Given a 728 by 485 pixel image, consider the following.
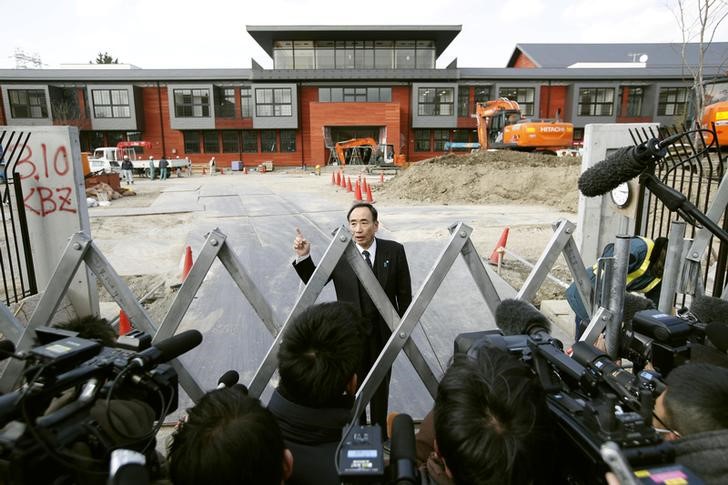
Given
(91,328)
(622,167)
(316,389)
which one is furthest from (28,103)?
(622,167)

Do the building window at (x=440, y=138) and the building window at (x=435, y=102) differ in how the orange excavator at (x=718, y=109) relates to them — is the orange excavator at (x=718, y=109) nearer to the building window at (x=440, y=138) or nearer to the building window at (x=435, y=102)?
the building window at (x=435, y=102)

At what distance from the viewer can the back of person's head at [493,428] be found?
1186mm

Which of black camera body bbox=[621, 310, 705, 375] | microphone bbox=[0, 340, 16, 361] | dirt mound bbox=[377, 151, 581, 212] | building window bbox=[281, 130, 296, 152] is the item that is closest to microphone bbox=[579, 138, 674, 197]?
black camera body bbox=[621, 310, 705, 375]

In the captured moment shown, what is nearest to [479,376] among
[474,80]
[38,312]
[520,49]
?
[38,312]

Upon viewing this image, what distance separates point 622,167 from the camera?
197cm

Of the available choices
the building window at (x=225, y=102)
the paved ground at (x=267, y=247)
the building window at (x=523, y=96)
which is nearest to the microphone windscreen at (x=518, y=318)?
the paved ground at (x=267, y=247)

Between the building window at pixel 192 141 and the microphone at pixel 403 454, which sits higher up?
the building window at pixel 192 141

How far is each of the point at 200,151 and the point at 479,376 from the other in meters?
41.8

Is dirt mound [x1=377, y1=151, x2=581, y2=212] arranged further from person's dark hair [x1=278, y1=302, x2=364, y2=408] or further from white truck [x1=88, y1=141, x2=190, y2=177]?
white truck [x1=88, y1=141, x2=190, y2=177]

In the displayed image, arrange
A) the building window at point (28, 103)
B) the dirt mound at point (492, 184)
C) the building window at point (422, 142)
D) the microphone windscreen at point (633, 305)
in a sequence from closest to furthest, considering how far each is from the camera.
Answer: the microphone windscreen at point (633, 305)
the dirt mound at point (492, 184)
the building window at point (28, 103)
the building window at point (422, 142)

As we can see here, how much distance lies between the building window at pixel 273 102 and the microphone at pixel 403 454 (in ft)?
130

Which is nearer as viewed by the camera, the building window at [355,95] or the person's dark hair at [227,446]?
the person's dark hair at [227,446]

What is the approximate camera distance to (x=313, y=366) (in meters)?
1.70

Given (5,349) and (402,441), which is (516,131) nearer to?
(402,441)
